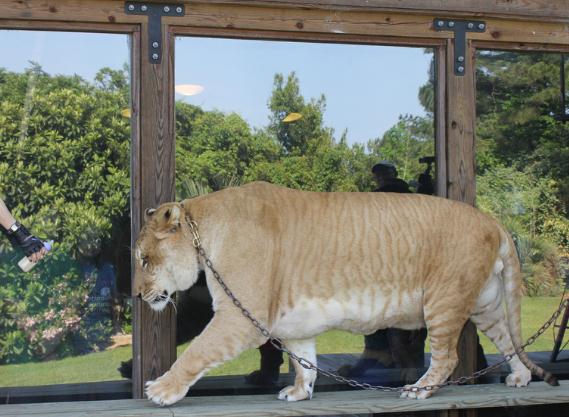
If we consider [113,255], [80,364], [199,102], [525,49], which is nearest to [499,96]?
[525,49]

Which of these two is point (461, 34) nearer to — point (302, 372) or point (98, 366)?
point (302, 372)

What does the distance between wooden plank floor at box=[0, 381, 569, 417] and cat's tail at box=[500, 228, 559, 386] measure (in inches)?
4.8

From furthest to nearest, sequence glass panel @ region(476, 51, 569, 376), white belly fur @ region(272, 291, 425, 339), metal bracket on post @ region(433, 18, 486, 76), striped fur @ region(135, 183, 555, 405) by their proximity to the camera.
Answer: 1. glass panel @ region(476, 51, 569, 376)
2. metal bracket on post @ region(433, 18, 486, 76)
3. white belly fur @ region(272, 291, 425, 339)
4. striped fur @ region(135, 183, 555, 405)

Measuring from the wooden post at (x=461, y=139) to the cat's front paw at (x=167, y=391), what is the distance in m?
1.88

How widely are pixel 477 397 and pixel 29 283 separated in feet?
9.16

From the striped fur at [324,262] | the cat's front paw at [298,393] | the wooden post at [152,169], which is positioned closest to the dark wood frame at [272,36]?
the wooden post at [152,169]

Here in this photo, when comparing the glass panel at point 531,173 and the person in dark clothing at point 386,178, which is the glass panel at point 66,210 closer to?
the person in dark clothing at point 386,178

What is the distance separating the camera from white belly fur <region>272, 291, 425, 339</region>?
4859 mm

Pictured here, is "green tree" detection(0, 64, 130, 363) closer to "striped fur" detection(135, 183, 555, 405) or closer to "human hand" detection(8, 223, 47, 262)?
"human hand" detection(8, 223, 47, 262)

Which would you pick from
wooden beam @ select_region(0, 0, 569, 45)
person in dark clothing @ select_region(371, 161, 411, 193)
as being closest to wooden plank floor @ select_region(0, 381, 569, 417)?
person in dark clothing @ select_region(371, 161, 411, 193)

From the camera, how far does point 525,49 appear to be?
575 centimetres

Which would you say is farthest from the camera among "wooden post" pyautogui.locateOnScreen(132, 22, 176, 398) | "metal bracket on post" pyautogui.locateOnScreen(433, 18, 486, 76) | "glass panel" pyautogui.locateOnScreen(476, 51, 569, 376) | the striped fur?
"glass panel" pyautogui.locateOnScreen(476, 51, 569, 376)

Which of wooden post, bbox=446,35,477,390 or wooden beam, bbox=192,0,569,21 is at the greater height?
wooden beam, bbox=192,0,569,21

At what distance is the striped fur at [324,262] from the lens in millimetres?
4730
